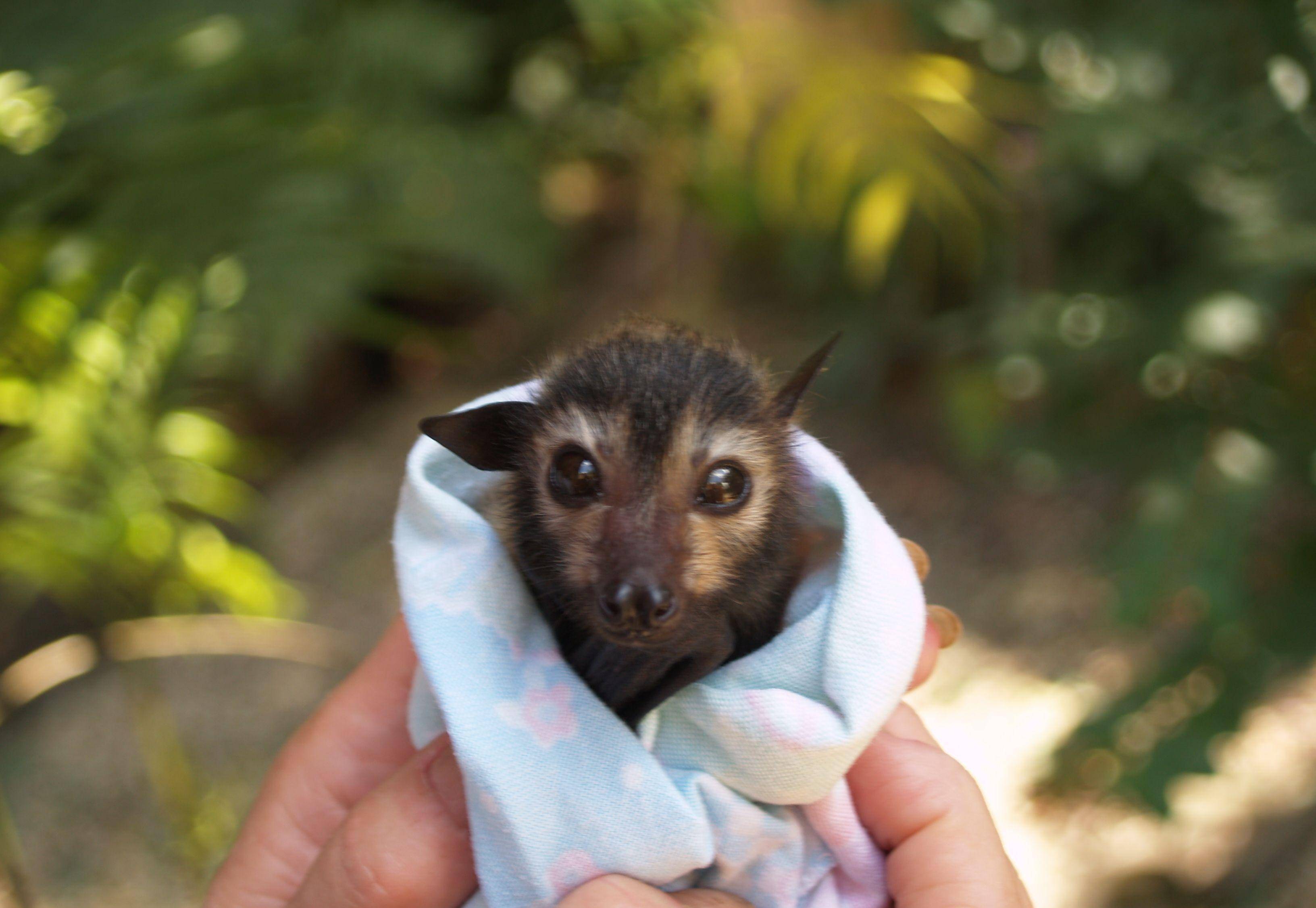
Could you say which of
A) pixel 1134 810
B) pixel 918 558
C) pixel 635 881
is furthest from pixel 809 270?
pixel 635 881

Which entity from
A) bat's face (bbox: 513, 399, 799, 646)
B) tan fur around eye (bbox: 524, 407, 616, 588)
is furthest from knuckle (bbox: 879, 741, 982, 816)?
tan fur around eye (bbox: 524, 407, 616, 588)

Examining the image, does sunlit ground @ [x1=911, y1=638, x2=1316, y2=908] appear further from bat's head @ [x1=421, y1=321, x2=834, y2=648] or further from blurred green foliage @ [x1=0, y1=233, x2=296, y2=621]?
blurred green foliage @ [x1=0, y1=233, x2=296, y2=621]

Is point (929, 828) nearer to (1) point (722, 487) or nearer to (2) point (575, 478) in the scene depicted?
(1) point (722, 487)

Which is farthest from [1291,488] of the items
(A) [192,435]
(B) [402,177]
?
(A) [192,435]

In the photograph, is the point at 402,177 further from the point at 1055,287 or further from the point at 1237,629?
the point at 1237,629

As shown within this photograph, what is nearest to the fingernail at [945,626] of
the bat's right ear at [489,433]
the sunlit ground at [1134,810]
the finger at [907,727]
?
the finger at [907,727]

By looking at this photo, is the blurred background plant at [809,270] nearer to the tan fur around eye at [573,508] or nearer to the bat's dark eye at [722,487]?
the tan fur around eye at [573,508]
